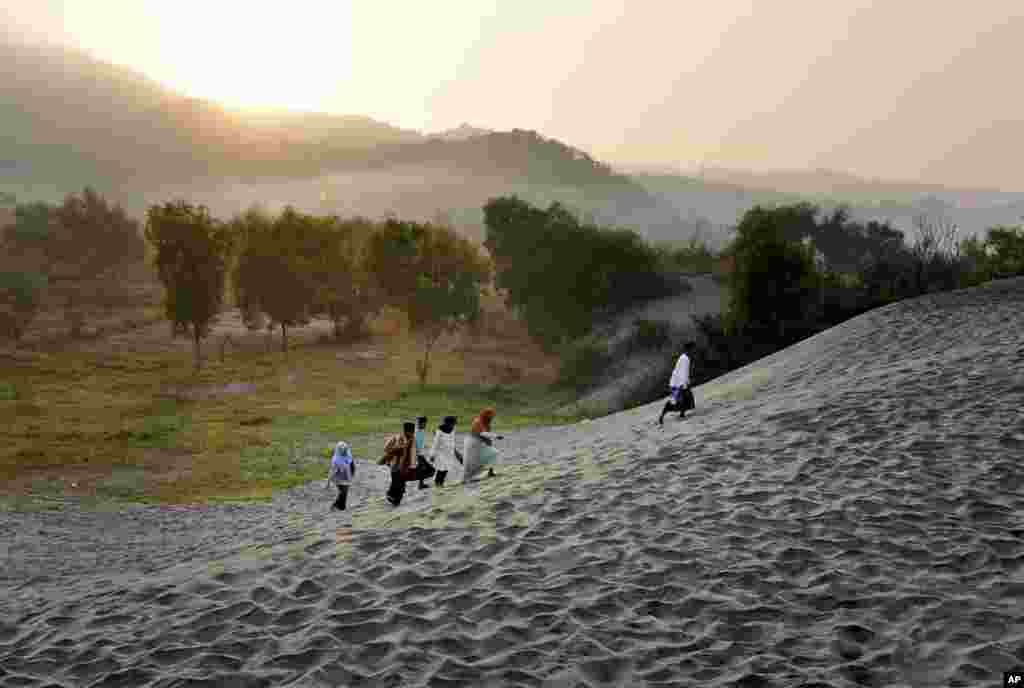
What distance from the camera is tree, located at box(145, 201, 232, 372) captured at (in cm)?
5981

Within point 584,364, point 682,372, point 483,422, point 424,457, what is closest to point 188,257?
point 584,364

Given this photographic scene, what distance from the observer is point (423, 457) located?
17.3 metres

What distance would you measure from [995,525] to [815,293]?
3453 cm

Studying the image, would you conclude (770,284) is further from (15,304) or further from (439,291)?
(15,304)

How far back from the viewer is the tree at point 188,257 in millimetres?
59812

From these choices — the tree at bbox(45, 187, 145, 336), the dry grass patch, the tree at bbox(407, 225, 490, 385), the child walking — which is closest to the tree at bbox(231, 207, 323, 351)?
the dry grass patch

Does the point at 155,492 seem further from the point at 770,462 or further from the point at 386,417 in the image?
the point at 770,462

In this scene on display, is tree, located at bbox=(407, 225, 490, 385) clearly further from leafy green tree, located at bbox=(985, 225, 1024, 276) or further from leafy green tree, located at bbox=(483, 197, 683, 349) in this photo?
leafy green tree, located at bbox=(985, 225, 1024, 276)

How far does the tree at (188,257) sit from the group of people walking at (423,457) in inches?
1900

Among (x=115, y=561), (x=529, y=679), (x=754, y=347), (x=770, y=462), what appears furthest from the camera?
(x=754, y=347)

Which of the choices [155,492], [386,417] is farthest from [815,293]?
[155,492]

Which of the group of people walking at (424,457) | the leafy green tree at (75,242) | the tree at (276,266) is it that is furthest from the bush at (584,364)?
the leafy green tree at (75,242)

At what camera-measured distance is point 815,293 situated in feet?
140

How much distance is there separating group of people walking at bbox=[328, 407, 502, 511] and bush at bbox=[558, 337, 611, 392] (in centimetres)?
3961
